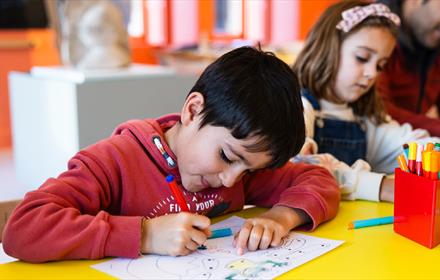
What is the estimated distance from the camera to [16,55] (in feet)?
12.7

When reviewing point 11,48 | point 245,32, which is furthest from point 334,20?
point 245,32

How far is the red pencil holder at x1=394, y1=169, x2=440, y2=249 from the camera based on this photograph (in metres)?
0.89

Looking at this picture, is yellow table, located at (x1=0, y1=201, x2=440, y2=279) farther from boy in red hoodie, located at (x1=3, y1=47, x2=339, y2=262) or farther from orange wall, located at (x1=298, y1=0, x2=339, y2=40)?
orange wall, located at (x1=298, y1=0, x2=339, y2=40)

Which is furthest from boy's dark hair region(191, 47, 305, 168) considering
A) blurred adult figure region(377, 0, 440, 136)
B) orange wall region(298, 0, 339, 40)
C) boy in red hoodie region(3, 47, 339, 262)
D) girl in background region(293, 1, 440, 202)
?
orange wall region(298, 0, 339, 40)

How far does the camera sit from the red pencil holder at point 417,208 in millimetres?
891

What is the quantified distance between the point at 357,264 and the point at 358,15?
0.79m

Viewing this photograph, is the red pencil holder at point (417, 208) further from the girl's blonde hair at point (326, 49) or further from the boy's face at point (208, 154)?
the girl's blonde hair at point (326, 49)

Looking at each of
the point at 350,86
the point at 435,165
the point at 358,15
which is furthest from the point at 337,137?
the point at 435,165

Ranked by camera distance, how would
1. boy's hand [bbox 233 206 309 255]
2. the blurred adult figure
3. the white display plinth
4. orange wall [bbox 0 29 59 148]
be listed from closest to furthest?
boy's hand [bbox 233 206 309 255], the blurred adult figure, the white display plinth, orange wall [bbox 0 29 59 148]

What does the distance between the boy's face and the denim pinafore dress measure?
0.57 metres

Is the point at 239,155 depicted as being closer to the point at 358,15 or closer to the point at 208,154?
the point at 208,154

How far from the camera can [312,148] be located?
136cm

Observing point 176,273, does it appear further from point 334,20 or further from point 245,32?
point 245,32

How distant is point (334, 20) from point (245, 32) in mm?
3811
